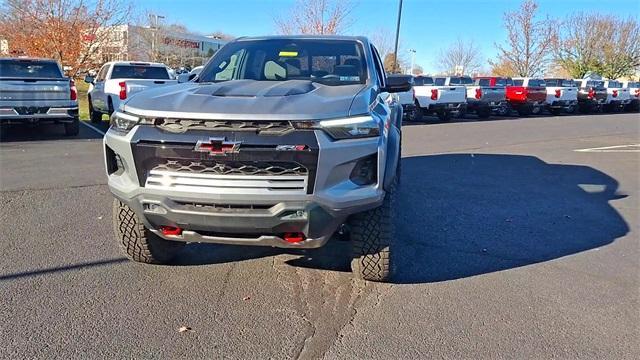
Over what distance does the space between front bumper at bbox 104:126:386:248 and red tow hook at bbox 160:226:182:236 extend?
10 cm

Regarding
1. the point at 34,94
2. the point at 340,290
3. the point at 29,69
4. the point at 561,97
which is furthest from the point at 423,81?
the point at 340,290

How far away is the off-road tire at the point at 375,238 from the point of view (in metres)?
3.49

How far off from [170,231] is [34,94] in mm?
9250

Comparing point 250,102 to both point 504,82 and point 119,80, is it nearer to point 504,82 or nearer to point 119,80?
point 119,80

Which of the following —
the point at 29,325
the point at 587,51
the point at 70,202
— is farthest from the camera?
the point at 587,51

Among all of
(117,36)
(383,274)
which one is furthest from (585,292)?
(117,36)

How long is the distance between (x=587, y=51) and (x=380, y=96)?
51368 mm

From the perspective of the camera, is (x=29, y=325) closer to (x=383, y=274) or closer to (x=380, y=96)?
(x=383, y=274)

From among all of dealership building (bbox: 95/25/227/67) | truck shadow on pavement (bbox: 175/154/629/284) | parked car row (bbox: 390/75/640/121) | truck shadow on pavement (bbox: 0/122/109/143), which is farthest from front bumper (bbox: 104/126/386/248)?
dealership building (bbox: 95/25/227/67)

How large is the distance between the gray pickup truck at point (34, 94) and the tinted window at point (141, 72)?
6.47 feet

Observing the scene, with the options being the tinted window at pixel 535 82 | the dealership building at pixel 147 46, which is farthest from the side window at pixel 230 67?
the tinted window at pixel 535 82

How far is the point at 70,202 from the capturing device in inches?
233

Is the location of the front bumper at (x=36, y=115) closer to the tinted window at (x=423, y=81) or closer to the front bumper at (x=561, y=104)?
the tinted window at (x=423, y=81)

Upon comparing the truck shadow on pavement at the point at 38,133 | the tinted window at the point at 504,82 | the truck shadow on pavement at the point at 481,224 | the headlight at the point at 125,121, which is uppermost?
the tinted window at the point at 504,82
